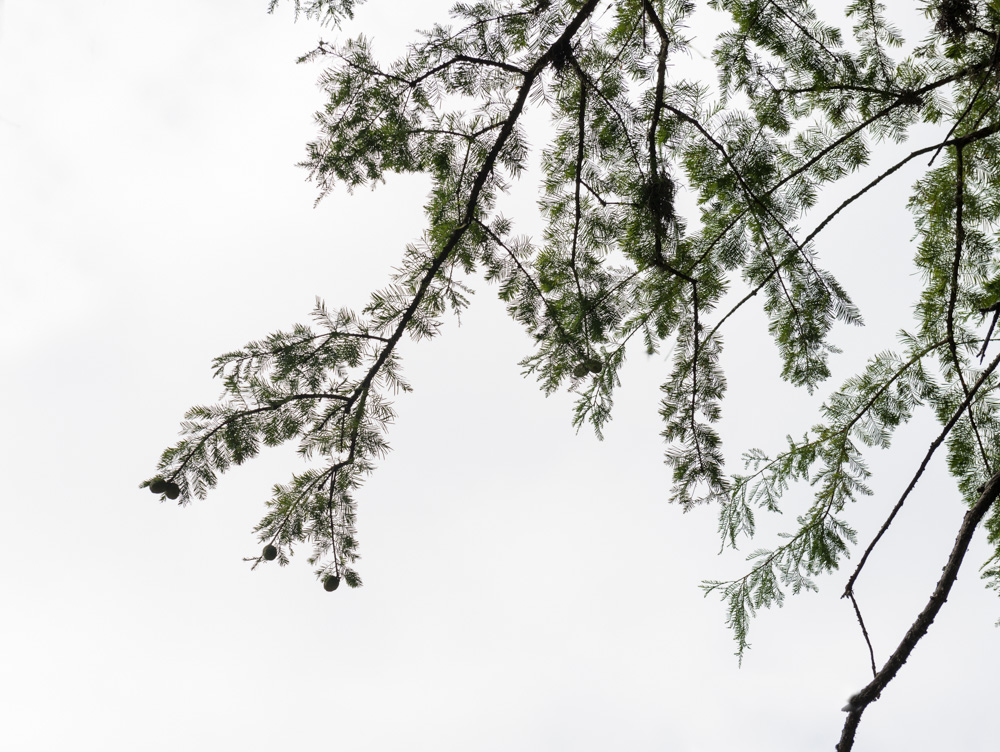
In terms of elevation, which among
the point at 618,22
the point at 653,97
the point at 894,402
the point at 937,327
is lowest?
the point at 894,402

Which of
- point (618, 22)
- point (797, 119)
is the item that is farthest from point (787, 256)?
point (618, 22)

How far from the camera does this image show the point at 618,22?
107 inches

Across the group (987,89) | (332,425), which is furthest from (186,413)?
(987,89)

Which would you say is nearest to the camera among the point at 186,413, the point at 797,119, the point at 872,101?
the point at 186,413

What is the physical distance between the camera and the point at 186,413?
106 inches

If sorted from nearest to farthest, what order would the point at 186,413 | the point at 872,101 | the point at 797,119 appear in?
the point at 186,413
the point at 872,101
the point at 797,119

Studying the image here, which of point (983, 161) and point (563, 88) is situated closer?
point (563, 88)

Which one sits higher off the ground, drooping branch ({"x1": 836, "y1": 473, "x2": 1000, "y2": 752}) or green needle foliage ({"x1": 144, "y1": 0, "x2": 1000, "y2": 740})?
green needle foliage ({"x1": 144, "y1": 0, "x2": 1000, "y2": 740})

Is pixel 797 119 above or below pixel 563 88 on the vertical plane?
above

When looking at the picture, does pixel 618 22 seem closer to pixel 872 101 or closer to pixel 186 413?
pixel 872 101

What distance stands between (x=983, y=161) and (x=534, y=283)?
7.78 feet

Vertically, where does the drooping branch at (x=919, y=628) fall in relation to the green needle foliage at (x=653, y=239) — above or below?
below

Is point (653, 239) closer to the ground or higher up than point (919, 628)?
higher up

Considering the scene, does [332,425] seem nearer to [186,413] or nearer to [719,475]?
[186,413]
